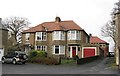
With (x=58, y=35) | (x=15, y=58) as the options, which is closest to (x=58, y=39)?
(x=58, y=35)

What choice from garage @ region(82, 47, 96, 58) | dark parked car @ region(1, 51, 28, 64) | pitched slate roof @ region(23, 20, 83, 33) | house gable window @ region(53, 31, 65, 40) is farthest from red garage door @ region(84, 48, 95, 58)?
dark parked car @ region(1, 51, 28, 64)

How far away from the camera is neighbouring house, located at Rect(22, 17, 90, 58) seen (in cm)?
5316

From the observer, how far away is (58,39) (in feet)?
175

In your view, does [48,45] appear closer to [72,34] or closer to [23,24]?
[72,34]

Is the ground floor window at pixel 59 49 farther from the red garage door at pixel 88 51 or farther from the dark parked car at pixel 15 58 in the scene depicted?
the dark parked car at pixel 15 58

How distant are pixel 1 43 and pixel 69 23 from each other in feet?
55.2

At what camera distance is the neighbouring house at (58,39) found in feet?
174

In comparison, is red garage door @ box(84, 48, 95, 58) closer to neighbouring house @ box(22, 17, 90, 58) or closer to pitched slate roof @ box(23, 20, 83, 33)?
neighbouring house @ box(22, 17, 90, 58)

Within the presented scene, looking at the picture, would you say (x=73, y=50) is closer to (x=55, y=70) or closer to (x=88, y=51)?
(x=88, y=51)

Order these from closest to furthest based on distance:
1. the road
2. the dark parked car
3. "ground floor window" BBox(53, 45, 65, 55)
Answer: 1. the road
2. the dark parked car
3. "ground floor window" BBox(53, 45, 65, 55)

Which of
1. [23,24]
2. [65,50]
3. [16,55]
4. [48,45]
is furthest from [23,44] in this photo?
[23,24]

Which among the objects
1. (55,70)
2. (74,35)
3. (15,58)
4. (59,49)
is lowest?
(55,70)

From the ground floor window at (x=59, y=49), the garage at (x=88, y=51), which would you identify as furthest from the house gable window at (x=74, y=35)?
the garage at (x=88, y=51)

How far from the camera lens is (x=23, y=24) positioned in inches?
3263
